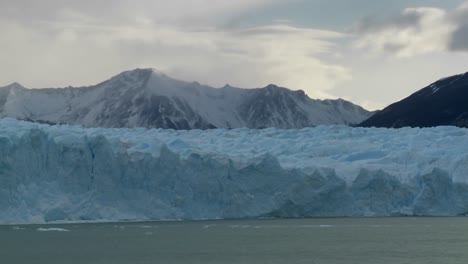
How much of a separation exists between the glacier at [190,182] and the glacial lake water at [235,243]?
1.23 meters

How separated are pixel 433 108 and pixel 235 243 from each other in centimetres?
9382

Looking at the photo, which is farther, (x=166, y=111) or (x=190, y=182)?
(x=166, y=111)

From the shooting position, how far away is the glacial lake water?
A: 30719 mm

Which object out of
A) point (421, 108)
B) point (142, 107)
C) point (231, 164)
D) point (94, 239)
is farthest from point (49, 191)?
point (142, 107)

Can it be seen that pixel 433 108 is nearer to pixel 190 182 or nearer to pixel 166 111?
pixel 166 111

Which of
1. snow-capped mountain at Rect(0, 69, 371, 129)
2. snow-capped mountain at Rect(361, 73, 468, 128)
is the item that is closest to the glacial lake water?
snow-capped mountain at Rect(361, 73, 468, 128)

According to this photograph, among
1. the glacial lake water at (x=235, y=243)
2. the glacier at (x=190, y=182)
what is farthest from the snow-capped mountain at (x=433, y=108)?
the glacial lake water at (x=235, y=243)

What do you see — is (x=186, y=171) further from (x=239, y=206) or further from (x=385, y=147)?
(x=385, y=147)

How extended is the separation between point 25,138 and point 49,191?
11.4 feet

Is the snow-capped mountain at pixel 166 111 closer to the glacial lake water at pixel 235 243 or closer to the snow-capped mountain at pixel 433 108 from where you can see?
the snow-capped mountain at pixel 433 108

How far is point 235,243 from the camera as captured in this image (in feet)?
121

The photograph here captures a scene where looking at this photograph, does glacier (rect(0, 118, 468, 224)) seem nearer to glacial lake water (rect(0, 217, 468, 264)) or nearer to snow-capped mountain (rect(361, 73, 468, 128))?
glacial lake water (rect(0, 217, 468, 264))

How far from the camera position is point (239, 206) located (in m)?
48.2

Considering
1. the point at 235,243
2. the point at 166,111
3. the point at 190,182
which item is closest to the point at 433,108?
the point at 166,111
